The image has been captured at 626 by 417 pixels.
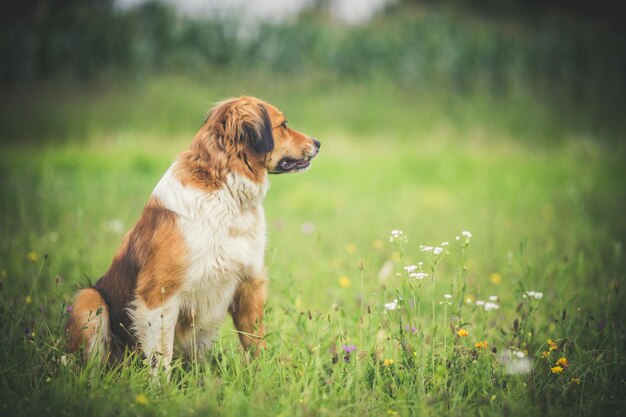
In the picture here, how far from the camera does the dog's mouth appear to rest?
11.1ft

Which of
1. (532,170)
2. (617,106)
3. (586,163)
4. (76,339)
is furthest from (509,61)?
(76,339)

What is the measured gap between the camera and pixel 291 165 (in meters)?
3.40

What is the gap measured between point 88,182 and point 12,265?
3.70m

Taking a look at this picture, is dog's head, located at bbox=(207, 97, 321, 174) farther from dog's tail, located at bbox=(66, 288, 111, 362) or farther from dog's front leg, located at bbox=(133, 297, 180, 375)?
dog's tail, located at bbox=(66, 288, 111, 362)

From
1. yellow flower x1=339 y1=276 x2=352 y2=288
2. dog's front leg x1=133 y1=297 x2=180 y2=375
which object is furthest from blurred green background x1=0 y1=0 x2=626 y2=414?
dog's front leg x1=133 y1=297 x2=180 y2=375

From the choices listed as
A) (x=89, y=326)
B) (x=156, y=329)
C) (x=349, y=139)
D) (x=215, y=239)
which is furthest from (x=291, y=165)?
(x=349, y=139)

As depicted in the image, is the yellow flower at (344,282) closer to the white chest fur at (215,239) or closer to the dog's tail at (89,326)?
the white chest fur at (215,239)

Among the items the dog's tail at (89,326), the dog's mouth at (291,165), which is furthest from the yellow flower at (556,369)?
the dog's tail at (89,326)

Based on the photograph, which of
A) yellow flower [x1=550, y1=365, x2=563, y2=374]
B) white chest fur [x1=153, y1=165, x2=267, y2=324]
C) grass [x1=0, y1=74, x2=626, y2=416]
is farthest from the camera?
white chest fur [x1=153, y1=165, x2=267, y2=324]

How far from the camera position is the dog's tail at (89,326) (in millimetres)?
2807

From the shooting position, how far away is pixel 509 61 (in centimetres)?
1520

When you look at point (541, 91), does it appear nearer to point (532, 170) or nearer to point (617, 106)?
point (617, 106)

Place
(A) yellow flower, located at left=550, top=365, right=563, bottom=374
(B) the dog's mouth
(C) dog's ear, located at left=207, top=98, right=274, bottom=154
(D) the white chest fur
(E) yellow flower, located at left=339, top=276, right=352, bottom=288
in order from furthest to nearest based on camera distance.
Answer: (E) yellow flower, located at left=339, top=276, right=352, bottom=288
(B) the dog's mouth
(C) dog's ear, located at left=207, top=98, right=274, bottom=154
(D) the white chest fur
(A) yellow flower, located at left=550, top=365, right=563, bottom=374

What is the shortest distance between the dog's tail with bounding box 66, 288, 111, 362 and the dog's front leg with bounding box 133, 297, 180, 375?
198 millimetres
